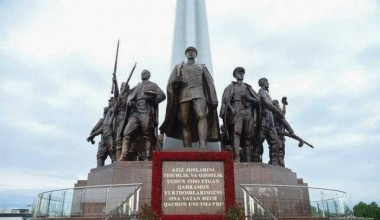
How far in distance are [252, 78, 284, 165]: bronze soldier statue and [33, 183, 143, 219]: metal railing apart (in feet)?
17.8

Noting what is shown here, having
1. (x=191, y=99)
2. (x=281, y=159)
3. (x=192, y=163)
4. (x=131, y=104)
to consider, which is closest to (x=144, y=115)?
(x=131, y=104)

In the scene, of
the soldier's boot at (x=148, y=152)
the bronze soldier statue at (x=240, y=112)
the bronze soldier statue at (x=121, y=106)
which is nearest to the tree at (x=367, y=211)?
the bronze soldier statue at (x=240, y=112)

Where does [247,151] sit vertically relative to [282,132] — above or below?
below

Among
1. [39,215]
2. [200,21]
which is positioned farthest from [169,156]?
[200,21]

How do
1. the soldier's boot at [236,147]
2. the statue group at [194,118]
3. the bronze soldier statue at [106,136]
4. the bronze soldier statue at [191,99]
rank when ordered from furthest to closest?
1. the bronze soldier statue at [106,136]
2. the soldier's boot at [236,147]
3. the statue group at [194,118]
4. the bronze soldier statue at [191,99]

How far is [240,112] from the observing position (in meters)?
12.2

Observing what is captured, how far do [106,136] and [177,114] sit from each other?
18.5 ft

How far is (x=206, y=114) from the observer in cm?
988

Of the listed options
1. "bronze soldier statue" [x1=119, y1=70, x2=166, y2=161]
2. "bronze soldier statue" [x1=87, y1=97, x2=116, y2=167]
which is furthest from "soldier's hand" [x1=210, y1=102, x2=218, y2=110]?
"bronze soldier statue" [x1=87, y1=97, x2=116, y2=167]

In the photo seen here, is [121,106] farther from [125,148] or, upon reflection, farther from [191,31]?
[191,31]

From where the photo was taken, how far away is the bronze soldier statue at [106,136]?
15.1m

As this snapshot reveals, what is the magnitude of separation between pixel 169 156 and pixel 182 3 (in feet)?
42.5

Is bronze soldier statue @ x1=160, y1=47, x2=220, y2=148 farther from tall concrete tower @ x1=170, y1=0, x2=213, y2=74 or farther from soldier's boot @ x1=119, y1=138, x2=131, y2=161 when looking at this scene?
tall concrete tower @ x1=170, y1=0, x2=213, y2=74

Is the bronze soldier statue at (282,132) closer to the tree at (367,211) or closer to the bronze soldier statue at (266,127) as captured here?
the bronze soldier statue at (266,127)
